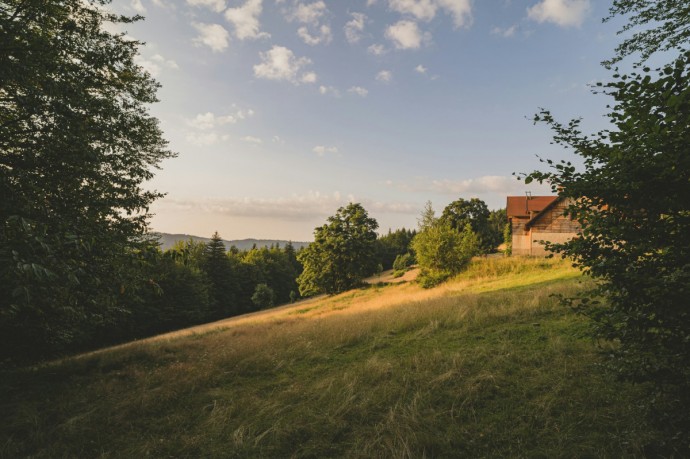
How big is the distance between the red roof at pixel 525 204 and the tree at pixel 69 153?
40.3 meters

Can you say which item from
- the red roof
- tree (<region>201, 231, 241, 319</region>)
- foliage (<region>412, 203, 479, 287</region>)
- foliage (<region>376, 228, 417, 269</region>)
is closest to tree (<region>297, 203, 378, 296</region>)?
foliage (<region>412, 203, 479, 287</region>)

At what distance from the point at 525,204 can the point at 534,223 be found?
8811mm

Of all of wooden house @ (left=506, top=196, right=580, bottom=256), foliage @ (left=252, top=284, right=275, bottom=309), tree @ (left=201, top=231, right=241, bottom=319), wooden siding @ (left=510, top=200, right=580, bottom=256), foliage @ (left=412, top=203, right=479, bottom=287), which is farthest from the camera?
foliage @ (left=252, top=284, right=275, bottom=309)

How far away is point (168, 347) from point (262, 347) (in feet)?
13.4

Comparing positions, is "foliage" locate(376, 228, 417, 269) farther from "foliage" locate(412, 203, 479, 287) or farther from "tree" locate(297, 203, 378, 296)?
"foliage" locate(412, 203, 479, 287)

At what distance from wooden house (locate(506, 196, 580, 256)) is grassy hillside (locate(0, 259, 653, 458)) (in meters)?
25.3

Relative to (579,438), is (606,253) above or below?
above

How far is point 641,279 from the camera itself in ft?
9.81

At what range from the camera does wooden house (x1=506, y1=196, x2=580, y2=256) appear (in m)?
31.0

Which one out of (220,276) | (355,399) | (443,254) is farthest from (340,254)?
(355,399)

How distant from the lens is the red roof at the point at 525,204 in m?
38.2

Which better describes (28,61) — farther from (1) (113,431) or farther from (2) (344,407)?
(2) (344,407)

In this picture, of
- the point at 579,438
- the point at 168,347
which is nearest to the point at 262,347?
the point at 168,347

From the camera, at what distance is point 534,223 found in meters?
32.8
